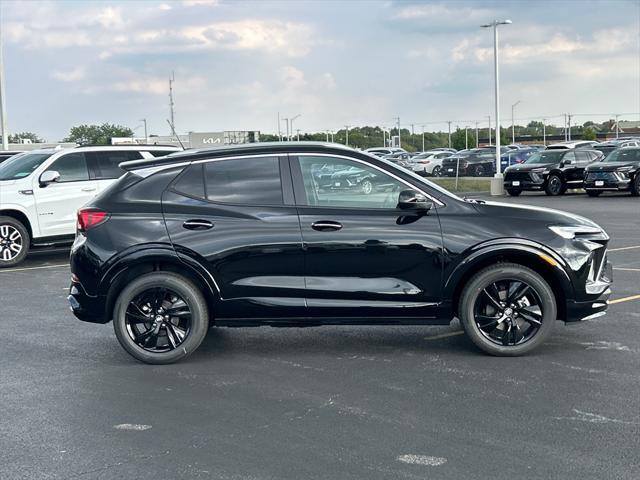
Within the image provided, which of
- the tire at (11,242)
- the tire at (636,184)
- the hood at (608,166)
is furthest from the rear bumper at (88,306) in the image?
the tire at (636,184)

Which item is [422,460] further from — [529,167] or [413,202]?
[529,167]

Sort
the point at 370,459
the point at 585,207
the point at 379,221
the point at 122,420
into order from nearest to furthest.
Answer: the point at 370,459, the point at 122,420, the point at 379,221, the point at 585,207

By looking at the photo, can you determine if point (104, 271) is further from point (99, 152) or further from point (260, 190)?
point (99, 152)

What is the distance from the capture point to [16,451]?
17.2 ft

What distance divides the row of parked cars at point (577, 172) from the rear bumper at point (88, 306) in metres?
24.5

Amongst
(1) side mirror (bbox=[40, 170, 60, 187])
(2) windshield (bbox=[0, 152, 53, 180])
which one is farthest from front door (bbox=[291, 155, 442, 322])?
(2) windshield (bbox=[0, 152, 53, 180])

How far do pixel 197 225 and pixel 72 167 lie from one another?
8299 millimetres

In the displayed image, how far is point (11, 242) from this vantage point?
567 inches

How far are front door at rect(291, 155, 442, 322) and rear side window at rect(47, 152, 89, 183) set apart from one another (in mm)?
8580

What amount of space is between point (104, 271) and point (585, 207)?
66.7ft

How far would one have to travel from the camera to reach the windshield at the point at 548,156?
106 ft

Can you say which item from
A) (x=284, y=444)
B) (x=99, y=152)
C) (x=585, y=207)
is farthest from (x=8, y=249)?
(x=585, y=207)

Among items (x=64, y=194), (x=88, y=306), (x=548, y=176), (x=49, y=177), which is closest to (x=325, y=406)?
(x=88, y=306)

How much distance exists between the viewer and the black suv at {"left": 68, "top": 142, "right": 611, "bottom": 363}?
7164 millimetres
